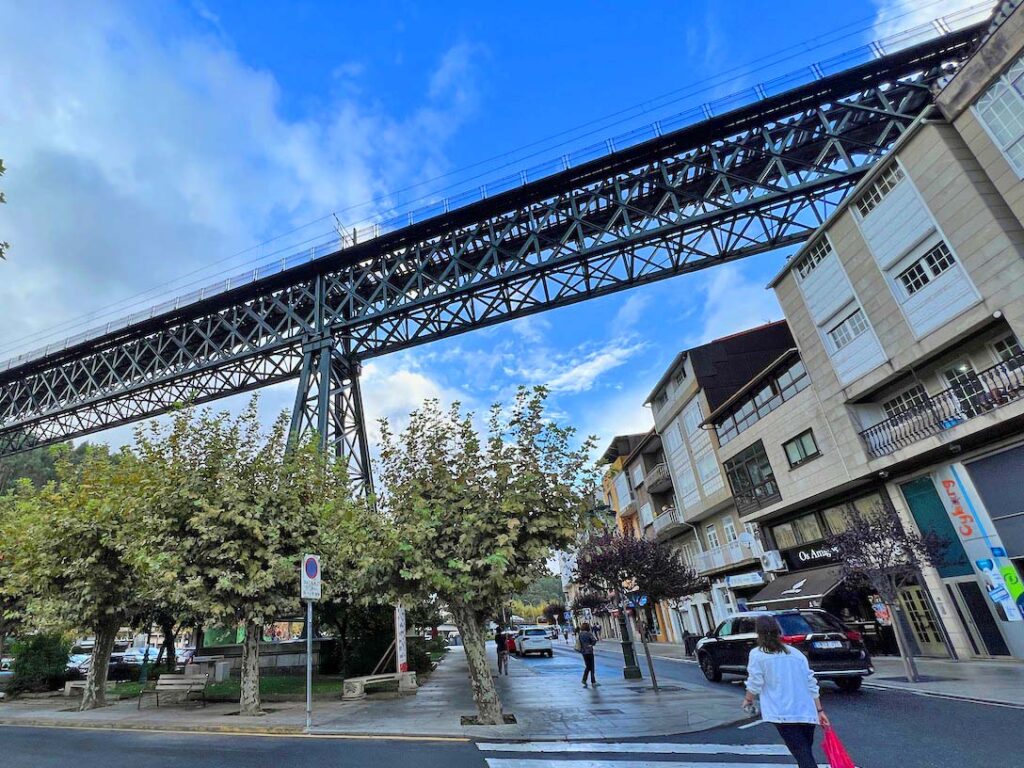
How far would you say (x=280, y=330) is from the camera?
80.3ft

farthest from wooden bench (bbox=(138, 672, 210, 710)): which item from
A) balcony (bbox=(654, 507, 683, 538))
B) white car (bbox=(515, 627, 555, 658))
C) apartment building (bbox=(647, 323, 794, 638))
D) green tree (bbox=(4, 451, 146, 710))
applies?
balcony (bbox=(654, 507, 683, 538))

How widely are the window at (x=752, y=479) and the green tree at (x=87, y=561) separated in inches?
950

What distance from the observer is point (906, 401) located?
17719 millimetres

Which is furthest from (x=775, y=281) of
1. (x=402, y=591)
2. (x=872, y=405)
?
(x=402, y=591)

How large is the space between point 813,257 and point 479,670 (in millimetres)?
19449

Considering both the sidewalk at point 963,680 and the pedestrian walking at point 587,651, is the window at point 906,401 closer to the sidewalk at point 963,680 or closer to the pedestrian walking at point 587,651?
the sidewalk at point 963,680

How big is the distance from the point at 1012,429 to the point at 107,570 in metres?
24.4

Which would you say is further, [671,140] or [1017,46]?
[671,140]

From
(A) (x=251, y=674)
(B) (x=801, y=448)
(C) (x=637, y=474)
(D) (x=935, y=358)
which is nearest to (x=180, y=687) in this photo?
(A) (x=251, y=674)

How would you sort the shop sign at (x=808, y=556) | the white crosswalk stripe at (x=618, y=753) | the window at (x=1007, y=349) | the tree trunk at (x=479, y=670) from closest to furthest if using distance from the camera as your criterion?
the white crosswalk stripe at (x=618, y=753) → the tree trunk at (x=479, y=670) → the window at (x=1007, y=349) → the shop sign at (x=808, y=556)

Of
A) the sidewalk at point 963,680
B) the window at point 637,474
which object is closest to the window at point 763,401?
the sidewalk at point 963,680

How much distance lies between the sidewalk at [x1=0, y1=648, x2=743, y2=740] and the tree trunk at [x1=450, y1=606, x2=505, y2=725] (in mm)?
305

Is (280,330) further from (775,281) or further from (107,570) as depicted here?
(775,281)

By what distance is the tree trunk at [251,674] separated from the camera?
12.0m
